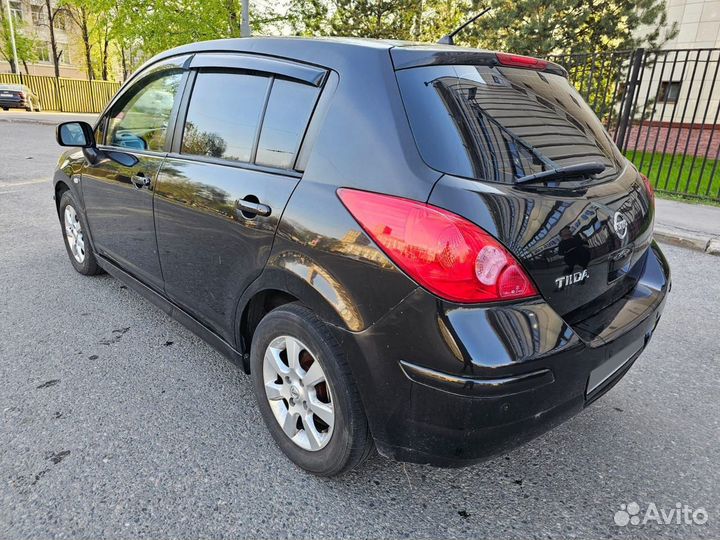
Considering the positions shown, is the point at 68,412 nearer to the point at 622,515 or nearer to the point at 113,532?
the point at 113,532

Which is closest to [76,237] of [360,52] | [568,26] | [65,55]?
[360,52]

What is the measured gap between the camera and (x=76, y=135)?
3.39 meters

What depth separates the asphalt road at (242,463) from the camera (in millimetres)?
1882

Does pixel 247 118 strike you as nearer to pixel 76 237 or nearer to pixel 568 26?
pixel 76 237

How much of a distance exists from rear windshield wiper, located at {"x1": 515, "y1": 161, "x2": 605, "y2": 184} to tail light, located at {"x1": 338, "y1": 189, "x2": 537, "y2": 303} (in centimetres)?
33

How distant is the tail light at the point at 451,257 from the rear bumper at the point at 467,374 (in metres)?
0.05

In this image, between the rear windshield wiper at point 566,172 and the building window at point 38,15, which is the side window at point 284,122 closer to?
the rear windshield wiper at point 566,172

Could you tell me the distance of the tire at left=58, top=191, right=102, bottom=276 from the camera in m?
3.97

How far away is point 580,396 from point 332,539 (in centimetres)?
106

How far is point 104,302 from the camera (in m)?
3.77

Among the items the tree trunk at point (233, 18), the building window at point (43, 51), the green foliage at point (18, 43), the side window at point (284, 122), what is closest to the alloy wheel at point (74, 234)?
the side window at point (284, 122)

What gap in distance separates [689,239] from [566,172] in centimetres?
481

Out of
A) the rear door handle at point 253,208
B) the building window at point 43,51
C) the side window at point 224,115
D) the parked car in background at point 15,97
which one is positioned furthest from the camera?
the building window at point 43,51

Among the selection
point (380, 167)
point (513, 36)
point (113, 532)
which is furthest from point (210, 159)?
point (513, 36)
